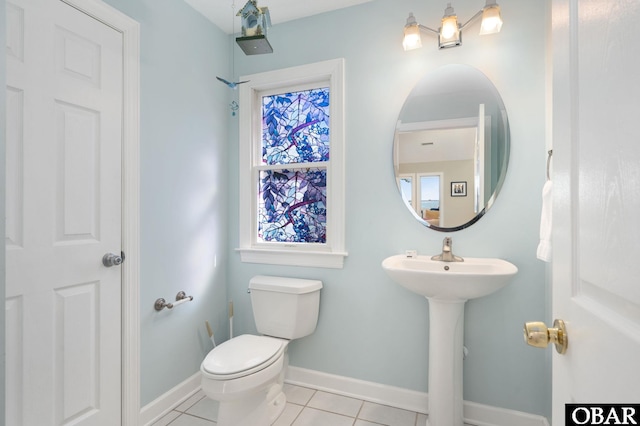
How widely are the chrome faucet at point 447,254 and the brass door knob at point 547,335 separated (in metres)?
1.13

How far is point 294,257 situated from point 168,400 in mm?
1115

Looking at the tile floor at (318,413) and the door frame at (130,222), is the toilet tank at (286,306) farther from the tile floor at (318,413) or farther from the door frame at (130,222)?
the door frame at (130,222)

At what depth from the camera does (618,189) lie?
1.33 feet

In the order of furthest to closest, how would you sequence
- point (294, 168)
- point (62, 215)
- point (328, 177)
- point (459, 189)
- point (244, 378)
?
point (294, 168) → point (328, 177) → point (459, 189) → point (244, 378) → point (62, 215)

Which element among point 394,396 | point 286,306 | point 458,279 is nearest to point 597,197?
point 458,279

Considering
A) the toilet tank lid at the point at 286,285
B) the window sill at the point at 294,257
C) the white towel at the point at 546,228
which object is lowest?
the toilet tank lid at the point at 286,285

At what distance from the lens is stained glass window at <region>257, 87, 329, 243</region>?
2191 millimetres

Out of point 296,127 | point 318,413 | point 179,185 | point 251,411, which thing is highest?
point 296,127

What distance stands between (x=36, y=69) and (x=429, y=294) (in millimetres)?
1960

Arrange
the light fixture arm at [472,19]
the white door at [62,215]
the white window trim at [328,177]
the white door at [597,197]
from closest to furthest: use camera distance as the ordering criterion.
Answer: the white door at [597,197] → the white door at [62,215] → the light fixture arm at [472,19] → the white window trim at [328,177]

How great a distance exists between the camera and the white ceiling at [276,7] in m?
1.97

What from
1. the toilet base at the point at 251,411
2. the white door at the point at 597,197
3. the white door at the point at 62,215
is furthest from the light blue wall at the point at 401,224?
the white door at the point at 597,197

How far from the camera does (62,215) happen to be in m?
1.35

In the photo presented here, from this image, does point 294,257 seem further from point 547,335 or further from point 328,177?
point 547,335
